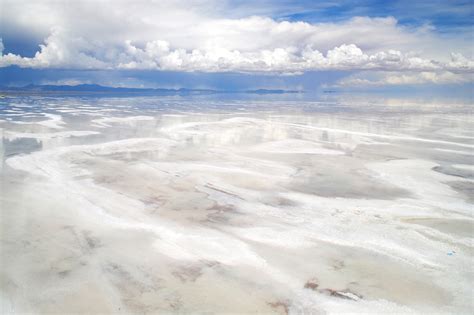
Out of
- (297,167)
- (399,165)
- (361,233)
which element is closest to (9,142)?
(297,167)

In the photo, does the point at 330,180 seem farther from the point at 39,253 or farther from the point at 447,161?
the point at 39,253

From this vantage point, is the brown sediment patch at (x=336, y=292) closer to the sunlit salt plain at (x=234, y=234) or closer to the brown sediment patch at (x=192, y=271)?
the sunlit salt plain at (x=234, y=234)

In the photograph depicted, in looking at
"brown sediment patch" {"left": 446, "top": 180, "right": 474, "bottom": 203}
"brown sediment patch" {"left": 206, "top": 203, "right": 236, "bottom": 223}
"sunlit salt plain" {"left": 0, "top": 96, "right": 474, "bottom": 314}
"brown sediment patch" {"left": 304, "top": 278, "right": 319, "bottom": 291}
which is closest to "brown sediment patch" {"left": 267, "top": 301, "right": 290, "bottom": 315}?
"sunlit salt plain" {"left": 0, "top": 96, "right": 474, "bottom": 314}

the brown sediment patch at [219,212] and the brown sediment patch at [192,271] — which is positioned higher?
the brown sediment patch at [219,212]

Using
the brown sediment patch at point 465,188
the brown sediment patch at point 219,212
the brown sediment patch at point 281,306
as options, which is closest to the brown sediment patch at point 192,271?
the brown sediment patch at point 281,306

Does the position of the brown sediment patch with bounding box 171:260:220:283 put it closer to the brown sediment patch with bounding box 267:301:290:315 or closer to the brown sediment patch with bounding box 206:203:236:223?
the brown sediment patch with bounding box 267:301:290:315

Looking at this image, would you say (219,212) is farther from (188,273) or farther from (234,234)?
(188,273)

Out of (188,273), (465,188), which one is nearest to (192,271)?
(188,273)
